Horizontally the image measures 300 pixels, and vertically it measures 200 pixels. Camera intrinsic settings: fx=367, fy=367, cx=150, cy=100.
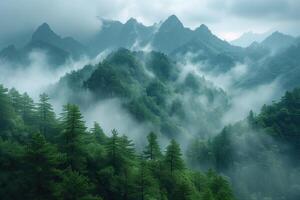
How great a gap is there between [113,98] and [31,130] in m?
105

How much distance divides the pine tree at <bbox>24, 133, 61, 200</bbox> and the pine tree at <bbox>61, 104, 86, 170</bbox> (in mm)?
4271

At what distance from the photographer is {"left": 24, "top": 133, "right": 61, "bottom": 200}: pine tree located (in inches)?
1731

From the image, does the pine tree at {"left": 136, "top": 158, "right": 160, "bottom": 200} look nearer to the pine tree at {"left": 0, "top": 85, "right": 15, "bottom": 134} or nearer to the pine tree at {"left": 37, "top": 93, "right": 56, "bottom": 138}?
the pine tree at {"left": 37, "top": 93, "right": 56, "bottom": 138}

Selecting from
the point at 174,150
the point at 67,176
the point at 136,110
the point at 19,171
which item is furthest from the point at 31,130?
the point at 136,110

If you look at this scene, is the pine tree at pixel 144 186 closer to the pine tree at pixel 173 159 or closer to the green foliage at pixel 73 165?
the green foliage at pixel 73 165

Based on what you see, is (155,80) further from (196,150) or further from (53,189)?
(53,189)

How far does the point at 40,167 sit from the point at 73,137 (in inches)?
275

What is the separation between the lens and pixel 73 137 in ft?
164

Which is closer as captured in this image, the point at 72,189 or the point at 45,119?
the point at 72,189

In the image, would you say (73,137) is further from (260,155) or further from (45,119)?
(260,155)

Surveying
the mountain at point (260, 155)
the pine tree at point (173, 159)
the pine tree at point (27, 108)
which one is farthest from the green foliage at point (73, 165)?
the mountain at point (260, 155)

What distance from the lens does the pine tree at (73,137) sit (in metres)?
48.9

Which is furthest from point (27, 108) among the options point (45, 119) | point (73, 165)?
point (73, 165)

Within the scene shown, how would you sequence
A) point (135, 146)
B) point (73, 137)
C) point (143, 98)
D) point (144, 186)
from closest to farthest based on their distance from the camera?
1. point (73, 137)
2. point (144, 186)
3. point (135, 146)
4. point (143, 98)
